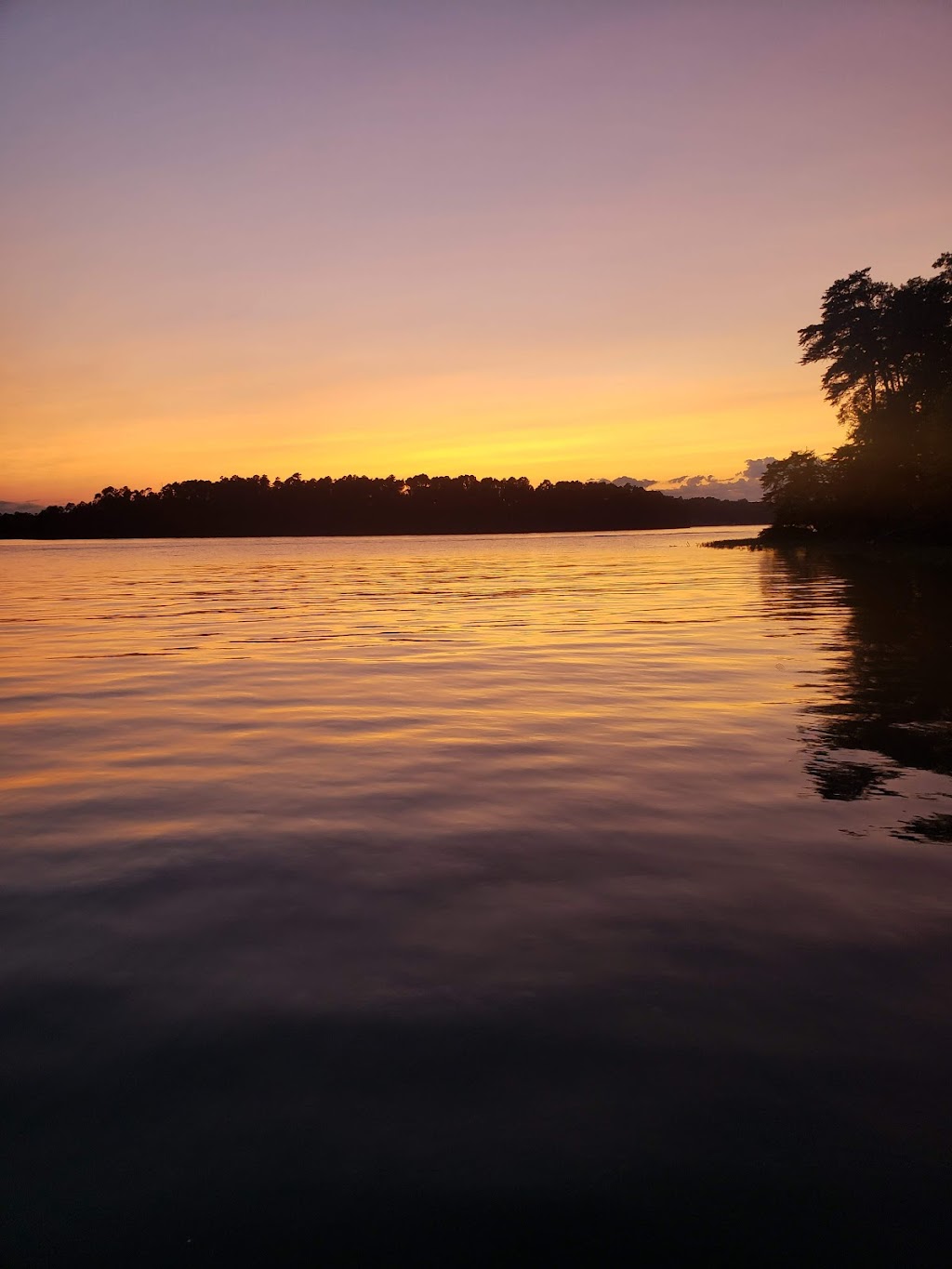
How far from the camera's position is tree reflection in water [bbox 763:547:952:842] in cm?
957

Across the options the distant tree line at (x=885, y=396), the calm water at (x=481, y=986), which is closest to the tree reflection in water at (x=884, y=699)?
the calm water at (x=481, y=986)

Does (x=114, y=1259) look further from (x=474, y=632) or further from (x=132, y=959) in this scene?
(x=474, y=632)

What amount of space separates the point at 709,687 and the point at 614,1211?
12.7m

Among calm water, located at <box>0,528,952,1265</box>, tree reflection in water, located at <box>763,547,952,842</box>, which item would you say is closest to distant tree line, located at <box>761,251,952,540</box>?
tree reflection in water, located at <box>763,547,952,842</box>

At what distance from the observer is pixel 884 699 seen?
14141mm

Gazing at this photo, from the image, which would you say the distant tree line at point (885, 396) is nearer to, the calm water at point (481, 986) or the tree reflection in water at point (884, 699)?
the tree reflection in water at point (884, 699)

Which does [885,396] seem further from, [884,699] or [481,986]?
[481,986]

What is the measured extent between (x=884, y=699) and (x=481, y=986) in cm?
1124

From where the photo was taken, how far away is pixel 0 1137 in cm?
387

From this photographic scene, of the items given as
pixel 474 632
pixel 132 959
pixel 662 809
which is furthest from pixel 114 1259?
pixel 474 632

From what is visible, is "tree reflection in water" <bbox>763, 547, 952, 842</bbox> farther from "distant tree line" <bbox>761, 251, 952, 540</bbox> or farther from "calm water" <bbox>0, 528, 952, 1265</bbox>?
Answer: "distant tree line" <bbox>761, 251, 952, 540</bbox>

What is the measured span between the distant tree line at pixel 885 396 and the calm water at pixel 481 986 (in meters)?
63.4

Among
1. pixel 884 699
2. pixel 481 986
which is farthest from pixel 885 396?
pixel 481 986

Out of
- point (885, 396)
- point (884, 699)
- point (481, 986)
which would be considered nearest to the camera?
point (481, 986)
